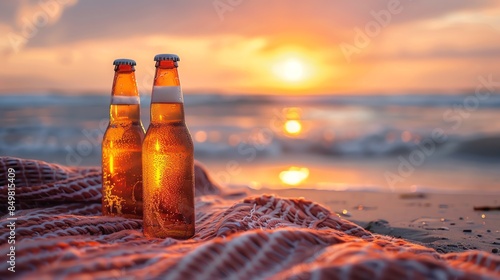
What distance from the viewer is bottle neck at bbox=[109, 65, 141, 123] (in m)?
2.56

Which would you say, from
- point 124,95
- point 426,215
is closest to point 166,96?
point 124,95

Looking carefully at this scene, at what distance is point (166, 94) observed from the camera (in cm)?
227

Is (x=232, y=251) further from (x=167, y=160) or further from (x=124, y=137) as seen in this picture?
(x=124, y=137)

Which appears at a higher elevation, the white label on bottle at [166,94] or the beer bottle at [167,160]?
the white label on bottle at [166,94]

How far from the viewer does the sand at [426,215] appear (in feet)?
10.5

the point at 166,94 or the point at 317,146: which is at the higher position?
the point at 317,146

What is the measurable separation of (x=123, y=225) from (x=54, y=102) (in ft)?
62.3

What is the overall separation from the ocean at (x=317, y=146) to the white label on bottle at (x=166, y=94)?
3.56 metres

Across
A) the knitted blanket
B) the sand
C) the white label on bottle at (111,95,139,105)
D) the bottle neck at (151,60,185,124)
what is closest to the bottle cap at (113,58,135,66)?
the white label on bottle at (111,95,139,105)

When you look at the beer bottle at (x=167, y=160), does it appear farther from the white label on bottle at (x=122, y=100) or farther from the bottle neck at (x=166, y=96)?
the white label on bottle at (x=122, y=100)

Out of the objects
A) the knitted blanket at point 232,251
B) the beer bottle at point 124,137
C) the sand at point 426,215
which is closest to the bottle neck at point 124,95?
the beer bottle at point 124,137

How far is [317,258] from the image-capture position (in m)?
1.80

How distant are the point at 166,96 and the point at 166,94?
0.03 feet

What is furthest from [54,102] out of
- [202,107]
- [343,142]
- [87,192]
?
[87,192]
